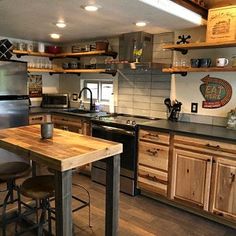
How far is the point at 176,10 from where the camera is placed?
2.50m

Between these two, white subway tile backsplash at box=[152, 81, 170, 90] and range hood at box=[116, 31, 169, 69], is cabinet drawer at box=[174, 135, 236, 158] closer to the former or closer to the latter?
A: white subway tile backsplash at box=[152, 81, 170, 90]

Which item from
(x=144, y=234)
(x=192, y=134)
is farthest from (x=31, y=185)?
(x=192, y=134)

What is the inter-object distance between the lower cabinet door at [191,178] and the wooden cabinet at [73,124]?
147 centimetres

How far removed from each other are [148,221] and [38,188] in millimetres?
1266

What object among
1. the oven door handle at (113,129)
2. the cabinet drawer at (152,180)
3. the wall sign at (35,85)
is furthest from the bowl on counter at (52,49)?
the cabinet drawer at (152,180)

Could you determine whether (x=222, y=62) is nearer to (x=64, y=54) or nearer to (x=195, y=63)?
(x=195, y=63)

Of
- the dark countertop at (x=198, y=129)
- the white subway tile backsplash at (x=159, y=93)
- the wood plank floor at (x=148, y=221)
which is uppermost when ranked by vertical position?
the white subway tile backsplash at (x=159, y=93)

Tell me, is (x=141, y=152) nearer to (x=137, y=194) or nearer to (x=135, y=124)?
(x=135, y=124)

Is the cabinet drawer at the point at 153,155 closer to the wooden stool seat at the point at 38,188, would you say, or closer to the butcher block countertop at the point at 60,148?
the butcher block countertop at the point at 60,148

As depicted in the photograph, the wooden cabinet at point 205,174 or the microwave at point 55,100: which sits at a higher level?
the microwave at point 55,100

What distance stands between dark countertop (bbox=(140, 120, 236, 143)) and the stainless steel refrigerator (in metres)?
1.81

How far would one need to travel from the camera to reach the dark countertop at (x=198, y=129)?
2508 millimetres

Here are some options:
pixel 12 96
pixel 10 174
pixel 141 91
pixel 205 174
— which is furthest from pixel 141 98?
pixel 10 174

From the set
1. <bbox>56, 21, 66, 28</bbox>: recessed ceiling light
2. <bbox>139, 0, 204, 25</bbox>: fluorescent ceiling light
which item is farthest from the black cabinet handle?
<bbox>56, 21, 66, 28</bbox>: recessed ceiling light
